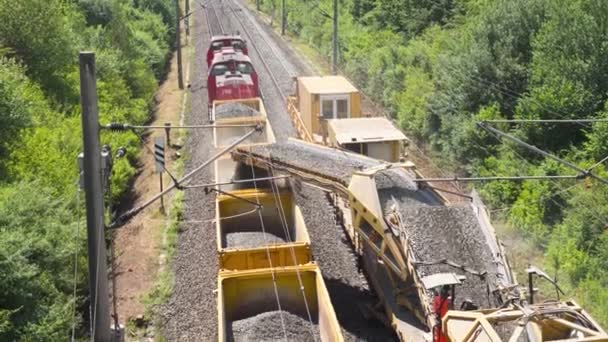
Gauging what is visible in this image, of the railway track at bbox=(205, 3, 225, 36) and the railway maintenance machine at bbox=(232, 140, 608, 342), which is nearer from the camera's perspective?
the railway maintenance machine at bbox=(232, 140, 608, 342)

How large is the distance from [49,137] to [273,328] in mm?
9463

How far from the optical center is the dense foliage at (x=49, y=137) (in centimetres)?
1053

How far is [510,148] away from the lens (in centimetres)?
1798

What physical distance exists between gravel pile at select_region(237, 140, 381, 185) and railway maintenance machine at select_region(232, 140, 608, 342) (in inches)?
1.8

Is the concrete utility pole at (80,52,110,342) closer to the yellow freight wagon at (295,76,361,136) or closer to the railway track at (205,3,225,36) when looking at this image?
the yellow freight wagon at (295,76,361,136)

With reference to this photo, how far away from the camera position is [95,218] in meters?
8.69

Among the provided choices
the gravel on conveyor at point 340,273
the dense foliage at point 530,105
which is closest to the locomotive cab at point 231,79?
the dense foliage at point 530,105

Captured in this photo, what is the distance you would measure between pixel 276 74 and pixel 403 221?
25993 millimetres

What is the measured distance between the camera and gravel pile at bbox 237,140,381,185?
1388cm

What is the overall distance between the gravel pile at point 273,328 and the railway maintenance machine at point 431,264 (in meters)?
1.56

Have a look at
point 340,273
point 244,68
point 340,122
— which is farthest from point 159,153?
point 244,68

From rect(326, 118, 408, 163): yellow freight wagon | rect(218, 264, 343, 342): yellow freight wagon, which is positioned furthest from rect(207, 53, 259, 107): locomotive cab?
rect(218, 264, 343, 342): yellow freight wagon

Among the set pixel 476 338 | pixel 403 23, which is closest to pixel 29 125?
pixel 476 338

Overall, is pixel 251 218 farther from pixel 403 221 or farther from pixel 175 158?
pixel 175 158
